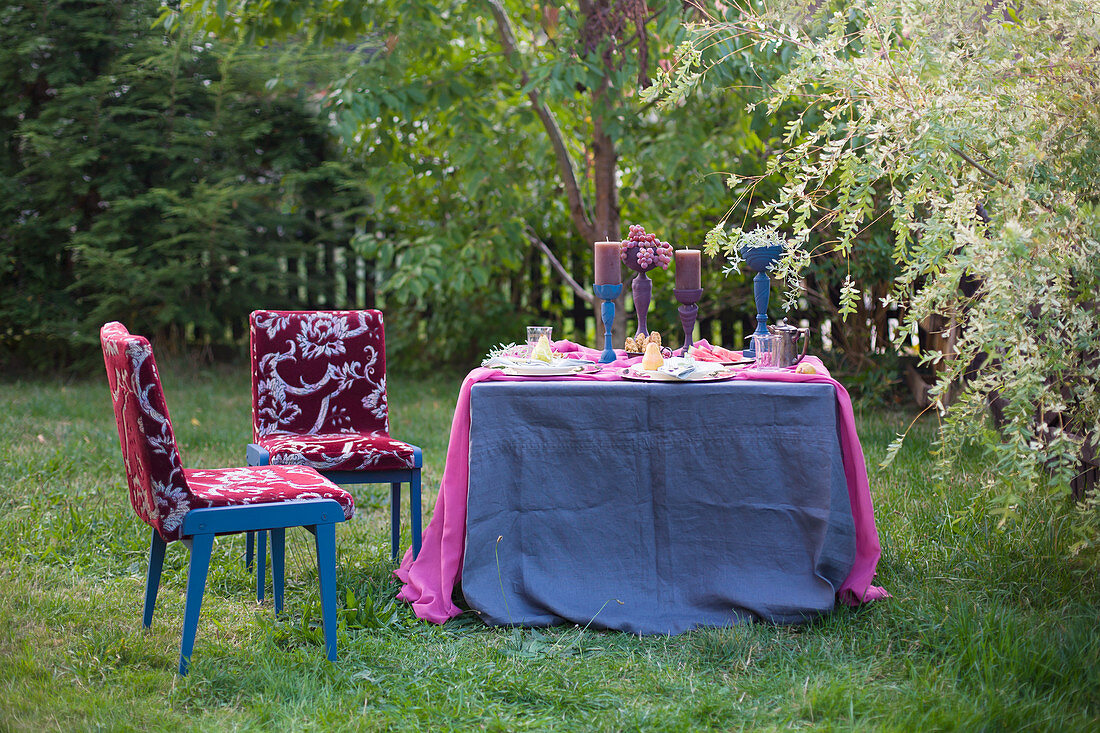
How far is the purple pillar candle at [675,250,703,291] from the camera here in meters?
2.85

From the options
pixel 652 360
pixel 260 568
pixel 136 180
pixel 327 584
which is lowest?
pixel 260 568

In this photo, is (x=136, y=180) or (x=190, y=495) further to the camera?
(x=136, y=180)

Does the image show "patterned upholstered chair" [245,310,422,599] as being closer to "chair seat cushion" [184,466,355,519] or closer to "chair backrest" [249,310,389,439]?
"chair backrest" [249,310,389,439]

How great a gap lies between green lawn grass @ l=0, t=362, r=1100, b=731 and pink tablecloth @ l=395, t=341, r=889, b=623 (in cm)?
6

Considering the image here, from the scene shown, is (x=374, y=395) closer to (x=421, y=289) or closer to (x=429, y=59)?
(x=421, y=289)

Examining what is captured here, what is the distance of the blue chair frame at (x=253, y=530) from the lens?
2125 mm

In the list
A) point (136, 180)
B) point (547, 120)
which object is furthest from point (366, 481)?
point (136, 180)

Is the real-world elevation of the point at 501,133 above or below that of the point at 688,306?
above

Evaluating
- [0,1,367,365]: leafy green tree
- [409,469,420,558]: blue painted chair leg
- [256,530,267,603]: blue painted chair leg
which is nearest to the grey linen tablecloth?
[409,469,420,558]: blue painted chair leg

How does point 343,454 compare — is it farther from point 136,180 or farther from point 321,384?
point 136,180

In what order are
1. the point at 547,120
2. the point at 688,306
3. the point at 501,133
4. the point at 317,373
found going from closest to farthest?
the point at 688,306, the point at 317,373, the point at 547,120, the point at 501,133

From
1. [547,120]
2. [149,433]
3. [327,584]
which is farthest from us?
[547,120]

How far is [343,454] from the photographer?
2752 millimetres

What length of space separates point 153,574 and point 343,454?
61cm
